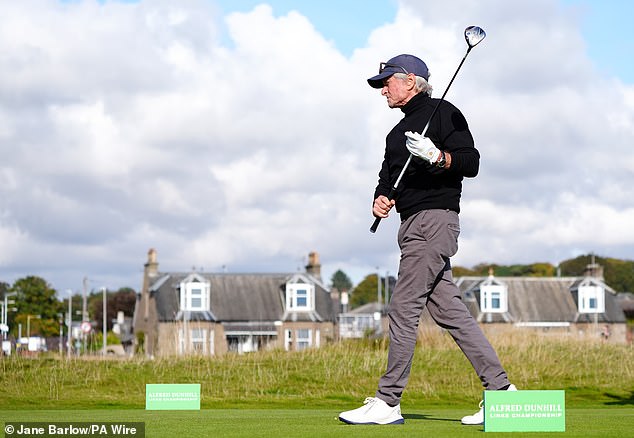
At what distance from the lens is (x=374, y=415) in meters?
6.95

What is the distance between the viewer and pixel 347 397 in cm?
1609

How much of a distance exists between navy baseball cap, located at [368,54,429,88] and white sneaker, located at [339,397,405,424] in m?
2.29

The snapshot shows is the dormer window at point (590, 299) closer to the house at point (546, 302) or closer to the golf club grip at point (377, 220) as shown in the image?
the house at point (546, 302)

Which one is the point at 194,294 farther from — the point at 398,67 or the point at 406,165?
the point at 406,165

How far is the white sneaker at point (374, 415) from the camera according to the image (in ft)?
22.7

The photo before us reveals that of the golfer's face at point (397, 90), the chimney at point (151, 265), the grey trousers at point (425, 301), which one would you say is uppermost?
the chimney at point (151, 265)

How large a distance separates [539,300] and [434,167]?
215 feet

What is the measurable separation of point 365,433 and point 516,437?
863 mm

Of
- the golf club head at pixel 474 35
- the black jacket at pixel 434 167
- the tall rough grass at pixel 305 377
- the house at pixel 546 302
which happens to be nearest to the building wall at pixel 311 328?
the house at pixel 546 302

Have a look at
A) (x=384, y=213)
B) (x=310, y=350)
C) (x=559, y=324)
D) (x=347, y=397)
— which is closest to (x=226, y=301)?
(x=559, y=324)

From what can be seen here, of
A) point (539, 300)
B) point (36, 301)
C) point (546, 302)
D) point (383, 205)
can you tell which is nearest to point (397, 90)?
point (383, 205)

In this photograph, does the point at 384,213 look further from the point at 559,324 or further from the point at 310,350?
the point at 559,324

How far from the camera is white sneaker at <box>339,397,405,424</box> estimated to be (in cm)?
692

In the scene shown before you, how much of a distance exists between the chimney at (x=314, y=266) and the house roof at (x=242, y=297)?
77.6 inches
